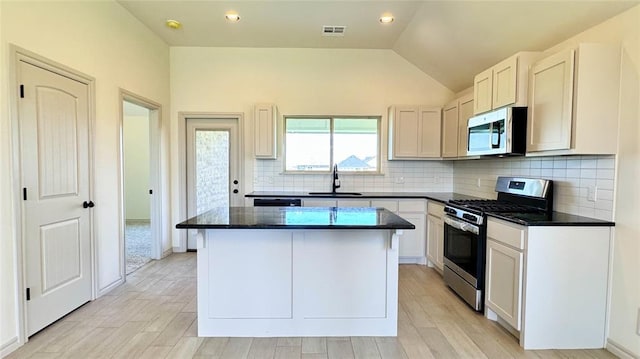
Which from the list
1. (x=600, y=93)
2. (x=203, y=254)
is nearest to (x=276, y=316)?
(x=203, y=254)

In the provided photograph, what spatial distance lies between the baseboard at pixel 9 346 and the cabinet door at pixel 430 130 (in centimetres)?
455

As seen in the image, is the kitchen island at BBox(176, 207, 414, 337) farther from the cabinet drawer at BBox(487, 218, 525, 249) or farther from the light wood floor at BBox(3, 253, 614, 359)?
the cabinet drawer at BBox(487, 218, 525, 249)

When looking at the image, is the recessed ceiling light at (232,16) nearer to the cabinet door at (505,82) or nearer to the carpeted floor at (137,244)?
the cabinet door at (505,82)

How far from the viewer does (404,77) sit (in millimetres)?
4801

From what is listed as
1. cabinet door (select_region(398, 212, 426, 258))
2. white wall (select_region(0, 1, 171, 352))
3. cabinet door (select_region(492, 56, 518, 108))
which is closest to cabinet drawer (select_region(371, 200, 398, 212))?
cabinet door (select_region(398, 212, 426, 258))

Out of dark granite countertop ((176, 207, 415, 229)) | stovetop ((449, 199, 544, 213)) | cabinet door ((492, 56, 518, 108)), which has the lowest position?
dark granite countertop ((176, 207, 415, 229))

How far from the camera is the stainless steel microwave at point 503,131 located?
8.94ft

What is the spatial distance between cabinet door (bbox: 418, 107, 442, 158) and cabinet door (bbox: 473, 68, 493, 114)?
3.73 feet

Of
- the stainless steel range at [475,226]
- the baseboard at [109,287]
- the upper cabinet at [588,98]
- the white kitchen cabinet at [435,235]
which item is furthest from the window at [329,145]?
the upper cabinet at [588,98]

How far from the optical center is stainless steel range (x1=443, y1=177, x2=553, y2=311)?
281cm

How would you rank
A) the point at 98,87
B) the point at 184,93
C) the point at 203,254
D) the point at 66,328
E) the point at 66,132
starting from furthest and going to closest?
1. the point at 184,93
2. the point at 98,87
3. the point at 66,132
4. the point at 66,328
5. the point at 203,254

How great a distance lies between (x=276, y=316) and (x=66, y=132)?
7.83ft

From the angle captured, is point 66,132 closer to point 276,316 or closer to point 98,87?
point 98,87

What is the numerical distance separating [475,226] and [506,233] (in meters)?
0.38
